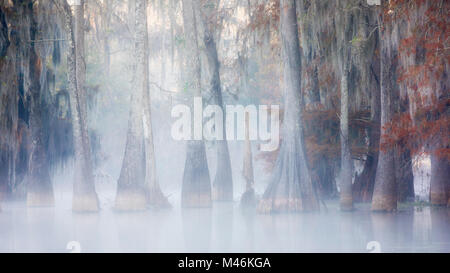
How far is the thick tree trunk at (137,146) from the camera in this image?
20.3 m

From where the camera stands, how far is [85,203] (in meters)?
20.2

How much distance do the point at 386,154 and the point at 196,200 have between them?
634 centimetres

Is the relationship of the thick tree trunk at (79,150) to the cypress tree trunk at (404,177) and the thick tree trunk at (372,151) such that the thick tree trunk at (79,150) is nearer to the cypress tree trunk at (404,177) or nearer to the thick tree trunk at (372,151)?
the thick tree trunk at (372,151)

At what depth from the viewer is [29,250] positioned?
38.0ft

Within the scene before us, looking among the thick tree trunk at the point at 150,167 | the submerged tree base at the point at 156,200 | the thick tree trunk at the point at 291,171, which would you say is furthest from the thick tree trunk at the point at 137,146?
the thick tree trunk at the point at 291,171

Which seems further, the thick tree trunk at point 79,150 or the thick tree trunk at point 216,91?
the thick tree trunk at point 216,91

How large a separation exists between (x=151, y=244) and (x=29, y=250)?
2140 mm

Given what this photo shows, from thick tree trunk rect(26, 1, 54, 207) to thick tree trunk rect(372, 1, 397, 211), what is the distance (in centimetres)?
1032

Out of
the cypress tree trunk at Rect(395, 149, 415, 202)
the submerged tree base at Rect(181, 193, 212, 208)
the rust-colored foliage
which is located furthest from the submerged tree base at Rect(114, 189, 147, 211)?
the cypress tree trunk at Rect(395, 149, 415, 202)

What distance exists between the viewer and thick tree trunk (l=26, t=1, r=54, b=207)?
2212 centimetres

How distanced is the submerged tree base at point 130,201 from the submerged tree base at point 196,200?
1659 mm

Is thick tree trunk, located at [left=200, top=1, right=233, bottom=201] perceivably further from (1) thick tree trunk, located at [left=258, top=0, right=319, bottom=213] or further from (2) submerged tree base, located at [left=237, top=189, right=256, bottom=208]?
(1) thick tree trunk, located at [left=258, top=0, right=319, bottom=213]
